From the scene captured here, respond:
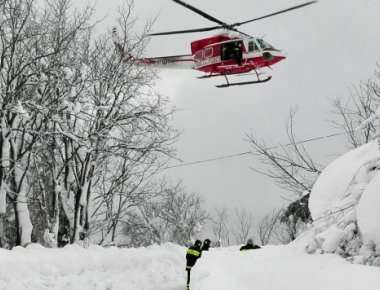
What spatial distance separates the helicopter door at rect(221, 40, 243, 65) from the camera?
798 inches

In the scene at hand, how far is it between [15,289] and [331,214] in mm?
5860

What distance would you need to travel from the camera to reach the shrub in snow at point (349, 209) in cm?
675

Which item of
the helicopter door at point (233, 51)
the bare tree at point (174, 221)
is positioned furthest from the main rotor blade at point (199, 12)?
the bare tree at point (174, 221)

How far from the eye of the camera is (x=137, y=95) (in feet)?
60.5

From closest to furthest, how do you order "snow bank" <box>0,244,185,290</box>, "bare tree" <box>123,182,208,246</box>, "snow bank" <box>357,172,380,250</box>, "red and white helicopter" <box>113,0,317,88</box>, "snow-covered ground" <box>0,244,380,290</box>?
"snow bank" <box>357,172,380,250</box> → "snow-covered ground" <box>0,244,380,290</box> → "snow bank" <box>0,244,185,290</box> → "red and white helicopter" <box>113,0,317,88</box> → "bare tree" <box>123,182,208,246</box>

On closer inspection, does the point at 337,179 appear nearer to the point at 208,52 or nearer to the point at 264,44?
the point at 264,44

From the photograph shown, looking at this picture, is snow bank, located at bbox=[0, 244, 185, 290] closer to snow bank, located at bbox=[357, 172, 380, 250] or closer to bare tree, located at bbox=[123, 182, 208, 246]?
snow bank, located at bbox=[357, 172, 380, 250]

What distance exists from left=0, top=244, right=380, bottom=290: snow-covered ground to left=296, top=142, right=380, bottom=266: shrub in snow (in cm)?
27

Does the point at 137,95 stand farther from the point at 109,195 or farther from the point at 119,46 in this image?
the point at 109,195

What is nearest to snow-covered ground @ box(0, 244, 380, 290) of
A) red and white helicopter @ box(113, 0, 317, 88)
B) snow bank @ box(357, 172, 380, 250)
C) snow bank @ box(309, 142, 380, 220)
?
snow bank @ box(357, 172, 380, 250)

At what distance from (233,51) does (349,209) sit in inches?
525

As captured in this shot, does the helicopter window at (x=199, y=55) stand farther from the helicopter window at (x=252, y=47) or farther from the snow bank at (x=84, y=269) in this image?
the snow bank at (x=84, y=269)

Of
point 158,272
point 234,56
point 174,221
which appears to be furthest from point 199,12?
point 174,221

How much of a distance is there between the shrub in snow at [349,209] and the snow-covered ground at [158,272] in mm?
270
